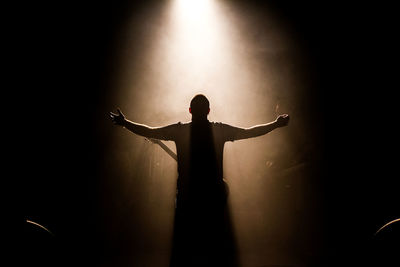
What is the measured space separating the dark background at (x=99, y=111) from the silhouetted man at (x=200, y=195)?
1.68m

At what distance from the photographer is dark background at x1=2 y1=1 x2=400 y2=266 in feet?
11.3

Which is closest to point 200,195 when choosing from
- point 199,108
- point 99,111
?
point 199,108

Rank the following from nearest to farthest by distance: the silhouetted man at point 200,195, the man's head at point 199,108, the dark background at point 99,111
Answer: the silhouetted man at point 200,195 → the man's head at point 199,108 → the dark background at point 99,111

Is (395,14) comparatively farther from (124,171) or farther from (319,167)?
(124,171)

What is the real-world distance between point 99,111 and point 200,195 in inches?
91.2

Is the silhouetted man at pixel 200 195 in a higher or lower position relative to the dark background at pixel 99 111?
lower

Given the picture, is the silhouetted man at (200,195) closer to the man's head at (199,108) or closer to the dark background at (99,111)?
the man's head at (199,108)

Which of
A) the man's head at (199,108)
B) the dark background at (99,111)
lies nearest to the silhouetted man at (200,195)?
the man's head at (199,108)

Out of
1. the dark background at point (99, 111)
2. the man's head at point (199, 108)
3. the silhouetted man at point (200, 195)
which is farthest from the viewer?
the dark background at point (99, 111)

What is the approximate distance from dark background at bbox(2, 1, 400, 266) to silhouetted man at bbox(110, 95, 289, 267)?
66.2 inches

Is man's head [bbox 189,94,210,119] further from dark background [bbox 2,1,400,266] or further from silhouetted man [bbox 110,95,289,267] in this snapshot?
dark background [bbox 2,1,400,266]

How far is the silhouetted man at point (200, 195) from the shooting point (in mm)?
2049

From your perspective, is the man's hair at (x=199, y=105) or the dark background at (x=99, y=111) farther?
the dark background at (x=99, y=111)

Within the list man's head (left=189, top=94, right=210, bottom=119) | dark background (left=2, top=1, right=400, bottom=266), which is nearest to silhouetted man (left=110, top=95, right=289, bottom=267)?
man's head (left=189, top=94, right=210, bottom=119)
